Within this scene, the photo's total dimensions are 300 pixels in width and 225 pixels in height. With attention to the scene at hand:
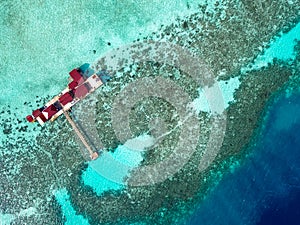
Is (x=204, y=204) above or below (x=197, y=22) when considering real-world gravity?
below

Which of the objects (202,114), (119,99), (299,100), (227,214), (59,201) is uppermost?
(119,99)

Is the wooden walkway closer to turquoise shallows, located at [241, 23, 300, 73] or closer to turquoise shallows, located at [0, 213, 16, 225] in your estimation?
turquoise shallows, located at [0, 213, 16, 225]

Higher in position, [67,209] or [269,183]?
[67,209]

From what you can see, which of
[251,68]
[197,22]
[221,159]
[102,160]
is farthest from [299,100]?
[102,160]

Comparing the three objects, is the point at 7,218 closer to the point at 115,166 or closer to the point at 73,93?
the point at 115,166

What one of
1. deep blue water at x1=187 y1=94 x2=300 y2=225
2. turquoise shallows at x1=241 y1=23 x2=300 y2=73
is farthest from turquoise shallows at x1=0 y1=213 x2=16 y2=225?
turquoise shallows at x1=241 y1=23 x2=300 y2=73

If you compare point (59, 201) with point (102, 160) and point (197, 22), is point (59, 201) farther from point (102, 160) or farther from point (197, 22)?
point (197, 22)

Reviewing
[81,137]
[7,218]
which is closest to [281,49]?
[81,137]

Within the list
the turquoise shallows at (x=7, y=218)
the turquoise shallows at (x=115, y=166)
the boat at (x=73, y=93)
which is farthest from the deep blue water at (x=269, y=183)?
the turquoise shallows at (x=7, y=218)
